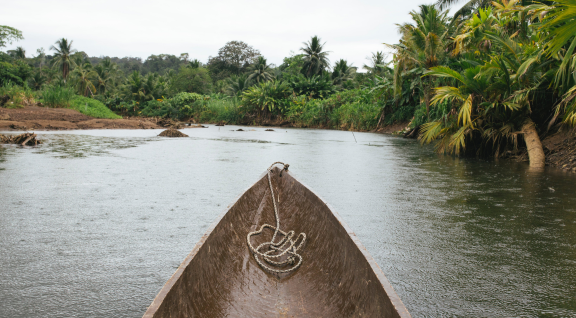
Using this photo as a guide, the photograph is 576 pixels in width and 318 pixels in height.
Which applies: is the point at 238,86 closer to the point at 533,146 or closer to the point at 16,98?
the point at 16,98

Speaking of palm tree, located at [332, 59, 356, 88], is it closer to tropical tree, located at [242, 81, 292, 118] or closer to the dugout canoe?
tropical tree, located at [242, 81, 292, 118]

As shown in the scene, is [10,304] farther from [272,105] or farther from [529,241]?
[272,105]

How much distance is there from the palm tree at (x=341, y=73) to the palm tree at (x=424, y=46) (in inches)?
769

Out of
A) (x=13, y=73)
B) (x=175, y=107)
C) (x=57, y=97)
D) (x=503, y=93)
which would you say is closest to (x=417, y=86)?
(x=503, y=93)

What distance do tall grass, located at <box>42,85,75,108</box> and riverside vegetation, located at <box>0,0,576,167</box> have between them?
0.06 metres

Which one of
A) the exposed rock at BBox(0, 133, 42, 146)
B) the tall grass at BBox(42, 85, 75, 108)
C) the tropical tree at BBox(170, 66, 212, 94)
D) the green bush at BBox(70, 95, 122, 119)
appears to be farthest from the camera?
the tropical tree at BBox(170, 66, 212, 94)

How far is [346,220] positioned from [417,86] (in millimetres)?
19010

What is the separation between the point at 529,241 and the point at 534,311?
4.83 ft

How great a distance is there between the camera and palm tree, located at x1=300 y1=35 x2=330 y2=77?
41.4m

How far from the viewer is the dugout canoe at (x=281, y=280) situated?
169 centimetres

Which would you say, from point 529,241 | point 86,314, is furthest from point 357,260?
point 529,241

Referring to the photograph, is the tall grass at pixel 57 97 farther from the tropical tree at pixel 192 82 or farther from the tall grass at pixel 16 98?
the tropical tree at pixel 192 82

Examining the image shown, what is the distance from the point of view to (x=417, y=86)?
21.5 m

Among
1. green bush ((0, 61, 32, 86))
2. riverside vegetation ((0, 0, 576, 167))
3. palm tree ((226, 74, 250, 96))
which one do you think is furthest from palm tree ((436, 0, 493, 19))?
green bush ((0, 61, 32, 86))
